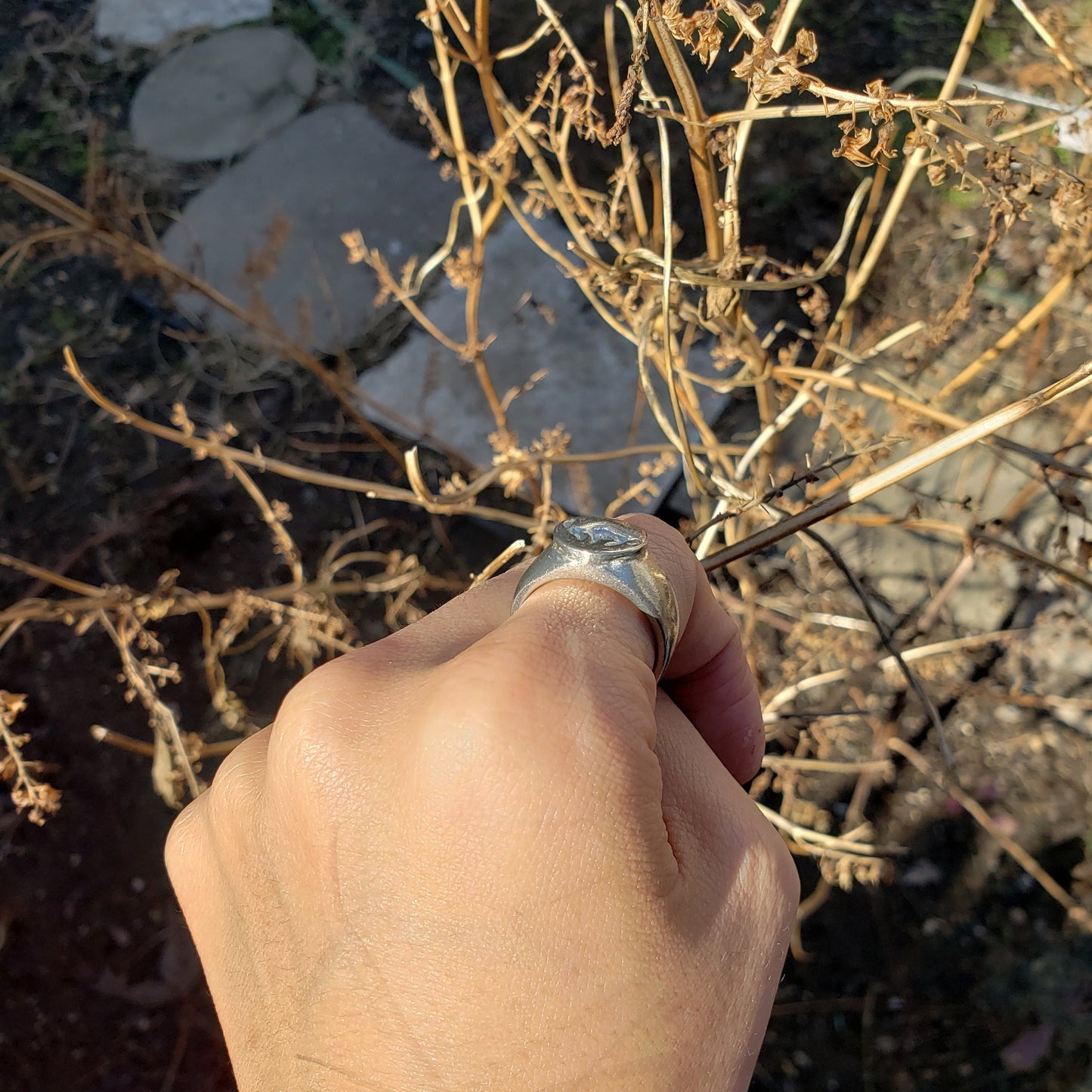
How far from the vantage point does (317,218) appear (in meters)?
3.53

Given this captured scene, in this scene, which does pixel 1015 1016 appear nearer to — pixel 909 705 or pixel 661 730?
pixel 909 705

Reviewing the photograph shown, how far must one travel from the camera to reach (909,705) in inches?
97.1

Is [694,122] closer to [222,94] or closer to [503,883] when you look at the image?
[503,883]

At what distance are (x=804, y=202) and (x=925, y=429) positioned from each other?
2.28 metres

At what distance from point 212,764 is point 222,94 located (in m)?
3.11

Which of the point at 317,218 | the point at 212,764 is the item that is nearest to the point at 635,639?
the point at 212,764

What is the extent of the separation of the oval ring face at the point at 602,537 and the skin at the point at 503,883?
0.16 feet

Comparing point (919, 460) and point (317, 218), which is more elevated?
point (919, 460)

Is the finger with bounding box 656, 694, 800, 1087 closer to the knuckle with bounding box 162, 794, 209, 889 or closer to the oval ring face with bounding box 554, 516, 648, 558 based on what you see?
the oval ring face with bounding box 554, 516, 648, 558

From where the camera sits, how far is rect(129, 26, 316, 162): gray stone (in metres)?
3.80

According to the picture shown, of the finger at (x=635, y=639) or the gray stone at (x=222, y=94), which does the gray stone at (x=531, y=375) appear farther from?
the finger at (x=635, y=639)

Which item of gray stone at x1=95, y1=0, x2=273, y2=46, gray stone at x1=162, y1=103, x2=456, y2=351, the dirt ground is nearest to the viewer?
the dirt ground

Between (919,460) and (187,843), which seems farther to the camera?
(187,843)

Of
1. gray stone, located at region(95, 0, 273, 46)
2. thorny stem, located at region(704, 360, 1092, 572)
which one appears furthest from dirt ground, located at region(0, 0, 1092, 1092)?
thorny stem, located at region(704, 360, 1092, 572)
